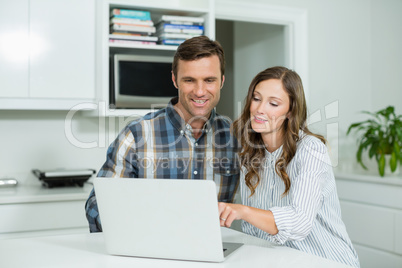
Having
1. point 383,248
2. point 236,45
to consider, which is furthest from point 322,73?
point 383,248

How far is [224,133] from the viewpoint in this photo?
2.15 metres

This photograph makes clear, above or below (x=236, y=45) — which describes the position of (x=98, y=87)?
below

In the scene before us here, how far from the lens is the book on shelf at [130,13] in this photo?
9.05 ft

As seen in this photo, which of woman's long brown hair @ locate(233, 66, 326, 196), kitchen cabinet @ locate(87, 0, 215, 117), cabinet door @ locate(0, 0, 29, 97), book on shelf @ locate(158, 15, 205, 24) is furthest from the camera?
book on shelf @ locate(158, 15, 205, 24)

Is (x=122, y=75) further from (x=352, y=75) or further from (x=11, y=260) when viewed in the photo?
(x=352, y=75)

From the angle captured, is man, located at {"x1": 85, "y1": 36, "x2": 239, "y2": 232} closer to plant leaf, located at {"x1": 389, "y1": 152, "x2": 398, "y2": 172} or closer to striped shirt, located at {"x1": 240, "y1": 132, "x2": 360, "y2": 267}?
striped shirt, located at {"x1": 240, "y1": 132, "x2": 360, "y2": 267}

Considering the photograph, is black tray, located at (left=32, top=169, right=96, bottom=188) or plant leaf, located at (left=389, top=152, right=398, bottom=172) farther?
plant leaf, located at (left=389, top=152, right=398, bottom=172)

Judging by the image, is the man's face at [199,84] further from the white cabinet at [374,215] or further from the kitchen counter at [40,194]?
the white cabinet at [374,215]

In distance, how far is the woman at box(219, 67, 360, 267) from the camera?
4.52 ft

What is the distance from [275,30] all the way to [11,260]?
2924 millimetres

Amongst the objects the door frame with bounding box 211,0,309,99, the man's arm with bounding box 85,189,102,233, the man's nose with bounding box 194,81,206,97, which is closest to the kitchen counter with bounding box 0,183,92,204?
the man's arm with bounding box 85,189,102,233

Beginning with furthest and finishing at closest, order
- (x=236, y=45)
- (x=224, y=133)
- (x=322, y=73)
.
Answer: (x=236, y=45) < (x=322, y=73) < (x=224, y=133)

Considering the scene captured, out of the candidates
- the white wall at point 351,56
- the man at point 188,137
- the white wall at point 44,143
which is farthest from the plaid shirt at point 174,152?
the white wall at point 351,56

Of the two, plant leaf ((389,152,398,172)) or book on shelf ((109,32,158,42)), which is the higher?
book on shelf ((109,32,158,42))
